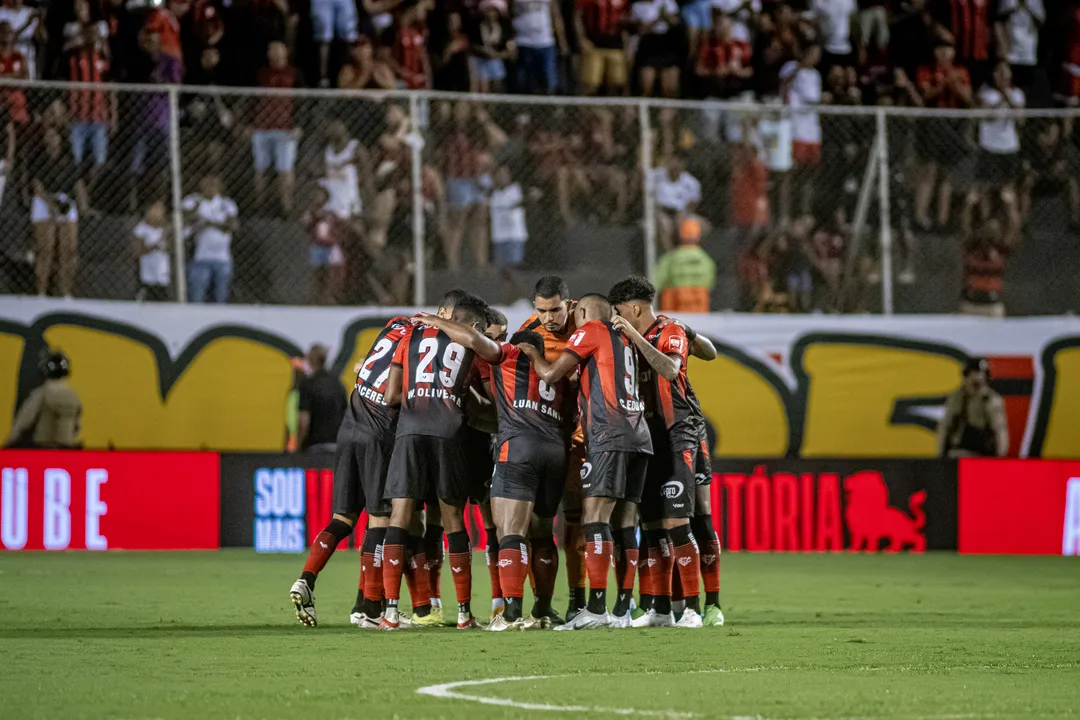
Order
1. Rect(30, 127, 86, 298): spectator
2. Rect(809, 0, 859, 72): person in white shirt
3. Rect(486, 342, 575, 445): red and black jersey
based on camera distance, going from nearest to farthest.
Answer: Rect(486, 342, 575, 445): red and black jersey, Rect(30, 127, 86, 298): spectator, Rect(809, 0, 859, 72): person in white shirt

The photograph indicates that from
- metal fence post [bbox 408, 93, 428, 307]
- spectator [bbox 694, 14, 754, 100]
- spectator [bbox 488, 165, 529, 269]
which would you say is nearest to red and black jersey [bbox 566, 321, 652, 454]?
metal fence post [bbox 408, 93, 428, 307]

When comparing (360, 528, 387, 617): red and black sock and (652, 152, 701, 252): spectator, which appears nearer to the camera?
(360, 528, 387, 617): red and black sock

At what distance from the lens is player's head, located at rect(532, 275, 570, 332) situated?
11750 mm

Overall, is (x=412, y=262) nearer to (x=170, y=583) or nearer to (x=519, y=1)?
(x=519, y=1)

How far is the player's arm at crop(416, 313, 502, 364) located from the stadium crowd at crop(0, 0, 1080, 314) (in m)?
8.72

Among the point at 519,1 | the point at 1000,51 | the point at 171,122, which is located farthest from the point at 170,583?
the point at 1000,51

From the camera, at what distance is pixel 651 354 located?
11445 millimetres

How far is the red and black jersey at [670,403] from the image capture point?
1184 centimetres

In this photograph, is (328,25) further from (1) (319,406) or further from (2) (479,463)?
(2) (479,463)

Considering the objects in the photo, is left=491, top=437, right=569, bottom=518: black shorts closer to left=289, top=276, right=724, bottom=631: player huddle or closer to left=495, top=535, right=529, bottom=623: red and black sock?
left=289, top=276, right=724, bottom=631: player huddle

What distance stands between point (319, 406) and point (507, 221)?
3021mm

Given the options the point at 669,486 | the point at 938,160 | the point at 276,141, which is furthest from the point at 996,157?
the point at 669,486

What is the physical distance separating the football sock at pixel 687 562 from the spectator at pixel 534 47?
452 inches

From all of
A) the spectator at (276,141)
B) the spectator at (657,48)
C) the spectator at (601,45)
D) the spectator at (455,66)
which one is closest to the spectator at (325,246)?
the spectator at (276,141)
